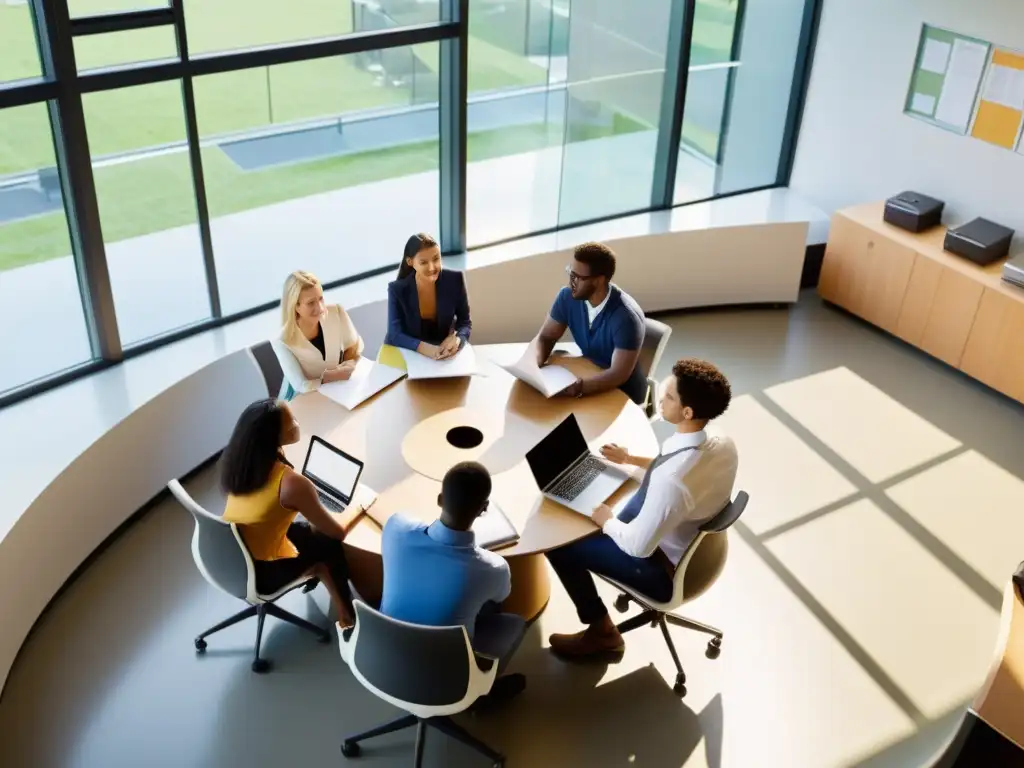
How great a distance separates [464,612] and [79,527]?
2.06 meters

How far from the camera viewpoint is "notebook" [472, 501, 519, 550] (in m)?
3.43

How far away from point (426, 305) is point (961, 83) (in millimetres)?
3686

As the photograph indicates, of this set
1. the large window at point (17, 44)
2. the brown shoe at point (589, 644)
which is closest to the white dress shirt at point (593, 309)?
the brown shoe at point (589, 644)

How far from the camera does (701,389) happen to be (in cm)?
340

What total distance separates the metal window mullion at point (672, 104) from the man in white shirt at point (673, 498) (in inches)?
132

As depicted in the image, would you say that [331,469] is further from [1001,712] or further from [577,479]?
[1001,712]

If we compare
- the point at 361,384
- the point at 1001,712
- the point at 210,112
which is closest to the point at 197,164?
the point at 210,112

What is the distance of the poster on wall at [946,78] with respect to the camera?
5906 mm

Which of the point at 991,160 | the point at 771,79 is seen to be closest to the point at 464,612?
Answer: the point at 991,160

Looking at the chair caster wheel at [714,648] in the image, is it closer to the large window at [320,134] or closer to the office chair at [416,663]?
the office chair at [416,663]

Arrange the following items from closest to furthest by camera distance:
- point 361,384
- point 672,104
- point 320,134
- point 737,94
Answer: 1. point 361,384
2. point 320,134
3. point 672,104
4. point 737,94

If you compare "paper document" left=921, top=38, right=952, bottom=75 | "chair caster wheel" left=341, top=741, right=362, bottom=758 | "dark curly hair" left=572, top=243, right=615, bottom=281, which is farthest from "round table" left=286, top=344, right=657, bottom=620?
"paper document" left=921, top=38, right=952, bottom=75

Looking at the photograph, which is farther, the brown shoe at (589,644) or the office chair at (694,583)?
the brown shoe at (589,644)

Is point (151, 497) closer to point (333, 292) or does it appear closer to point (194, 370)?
point (194, 370)
